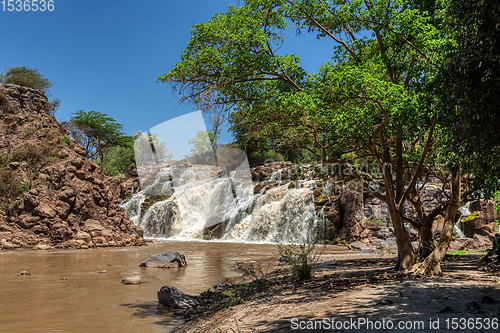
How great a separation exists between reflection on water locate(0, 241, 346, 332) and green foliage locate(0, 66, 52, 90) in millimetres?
18996

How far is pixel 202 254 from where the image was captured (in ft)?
58.9

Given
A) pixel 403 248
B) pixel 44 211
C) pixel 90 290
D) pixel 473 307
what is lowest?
pixel 90 290

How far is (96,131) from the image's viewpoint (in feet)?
131

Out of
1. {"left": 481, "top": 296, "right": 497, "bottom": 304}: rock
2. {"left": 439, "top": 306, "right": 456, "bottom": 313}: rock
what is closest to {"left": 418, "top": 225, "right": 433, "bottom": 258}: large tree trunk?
{"left": 481, "top": 296, "right": 497, "bottom": 304}: rock

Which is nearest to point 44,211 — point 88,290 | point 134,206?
point 88,290

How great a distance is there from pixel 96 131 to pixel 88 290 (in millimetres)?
34478

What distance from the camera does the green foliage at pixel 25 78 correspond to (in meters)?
29.4

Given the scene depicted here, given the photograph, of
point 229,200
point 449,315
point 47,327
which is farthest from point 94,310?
point 229,200

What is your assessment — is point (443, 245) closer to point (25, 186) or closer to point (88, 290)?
point (88, 290)

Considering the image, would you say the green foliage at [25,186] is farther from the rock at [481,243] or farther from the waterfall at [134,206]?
the rock at [481,243]

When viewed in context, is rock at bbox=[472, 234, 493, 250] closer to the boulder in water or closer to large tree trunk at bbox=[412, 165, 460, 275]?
large tree trunk at bbox=[412, 165, 460, 275]

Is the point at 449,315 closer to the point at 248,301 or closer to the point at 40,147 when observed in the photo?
the point at 248,301

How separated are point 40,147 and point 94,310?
A: 19.6 meters

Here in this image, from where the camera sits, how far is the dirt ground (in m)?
4.18
